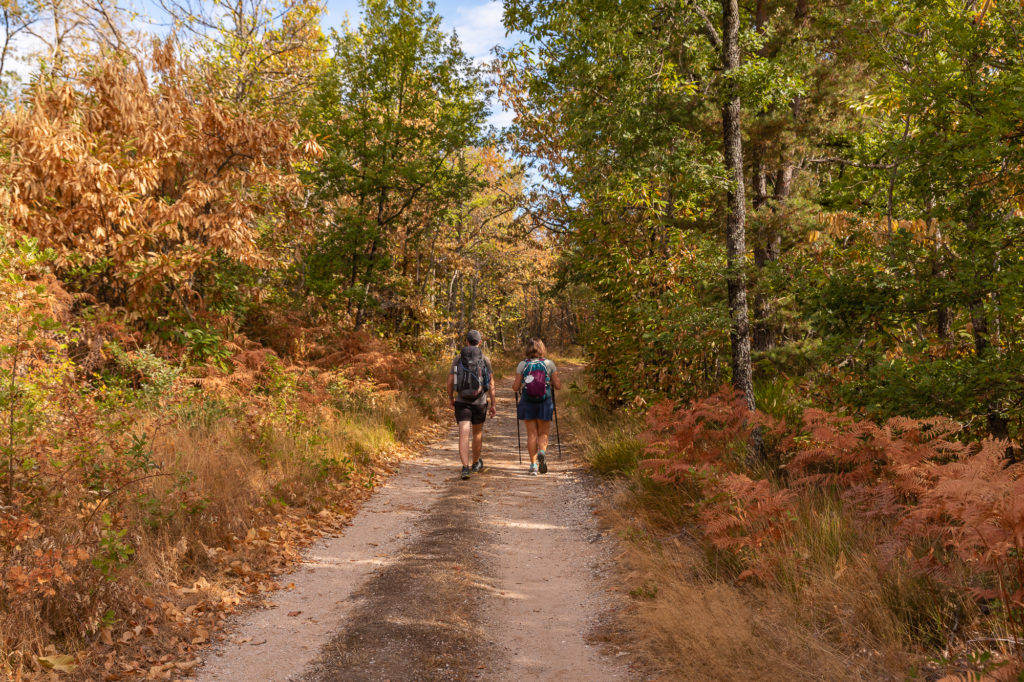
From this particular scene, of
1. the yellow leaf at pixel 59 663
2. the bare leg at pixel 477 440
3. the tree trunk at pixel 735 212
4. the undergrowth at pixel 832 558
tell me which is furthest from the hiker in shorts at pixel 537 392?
the yellow leaf at pixel 59 663

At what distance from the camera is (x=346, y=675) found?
3.97m

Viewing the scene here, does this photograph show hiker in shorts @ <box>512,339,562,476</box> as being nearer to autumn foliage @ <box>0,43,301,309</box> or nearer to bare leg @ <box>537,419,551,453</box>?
bare leg @ <box>537,419,551,453</box>

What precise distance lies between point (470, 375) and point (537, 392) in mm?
1197

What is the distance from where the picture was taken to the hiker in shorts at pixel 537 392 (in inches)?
399

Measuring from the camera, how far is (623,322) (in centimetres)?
1204

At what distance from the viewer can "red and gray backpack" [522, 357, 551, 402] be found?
10086 mm

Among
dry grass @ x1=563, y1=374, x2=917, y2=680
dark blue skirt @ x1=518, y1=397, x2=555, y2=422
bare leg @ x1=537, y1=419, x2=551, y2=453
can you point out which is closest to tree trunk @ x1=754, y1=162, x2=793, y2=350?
dark blue skirt @ x1=518, y1=397, x2=555, y2=422

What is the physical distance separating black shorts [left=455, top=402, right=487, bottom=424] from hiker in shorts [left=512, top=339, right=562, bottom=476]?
0.66 m

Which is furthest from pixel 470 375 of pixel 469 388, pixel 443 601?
pixel 443 601

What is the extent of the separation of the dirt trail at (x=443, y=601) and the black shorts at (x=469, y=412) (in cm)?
167

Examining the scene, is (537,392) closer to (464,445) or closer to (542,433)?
(542,433)

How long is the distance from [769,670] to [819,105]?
1139 cm

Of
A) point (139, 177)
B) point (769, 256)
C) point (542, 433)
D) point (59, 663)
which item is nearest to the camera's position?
point (59, 663)

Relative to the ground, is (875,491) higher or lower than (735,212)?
lower
